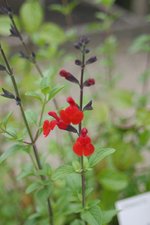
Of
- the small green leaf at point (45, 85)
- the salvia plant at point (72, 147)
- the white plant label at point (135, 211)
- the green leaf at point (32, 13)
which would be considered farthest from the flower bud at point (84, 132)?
the green leaf at point (32, 13)

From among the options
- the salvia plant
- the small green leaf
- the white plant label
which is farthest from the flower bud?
the white plant label

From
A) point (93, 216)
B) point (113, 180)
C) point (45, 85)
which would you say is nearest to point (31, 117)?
point (45, 85)

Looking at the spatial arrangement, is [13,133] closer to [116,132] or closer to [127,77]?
[116,132]

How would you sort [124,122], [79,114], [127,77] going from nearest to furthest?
1. [79,114]
2. [124,122]
3. [127,77]

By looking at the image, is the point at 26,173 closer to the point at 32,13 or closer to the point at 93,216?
the point at 93,216

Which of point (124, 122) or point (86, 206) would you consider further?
point (124, 122)

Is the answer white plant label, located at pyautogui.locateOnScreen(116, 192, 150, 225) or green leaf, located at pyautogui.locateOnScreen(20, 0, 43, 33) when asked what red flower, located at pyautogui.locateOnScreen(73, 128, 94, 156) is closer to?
white plant label, located at pyautogui.locateOnScreen(116, 192, 150, 225)

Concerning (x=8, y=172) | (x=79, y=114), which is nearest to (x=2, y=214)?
(x=8, y=172)
